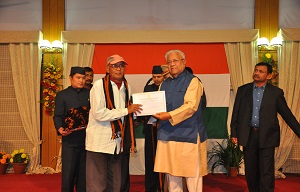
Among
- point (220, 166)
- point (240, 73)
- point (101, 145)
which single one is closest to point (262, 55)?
point (240, 73)

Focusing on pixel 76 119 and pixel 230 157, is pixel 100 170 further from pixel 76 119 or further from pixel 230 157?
pixel 230 157

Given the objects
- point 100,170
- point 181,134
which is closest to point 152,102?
point 181,134

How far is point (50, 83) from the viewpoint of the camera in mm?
6746

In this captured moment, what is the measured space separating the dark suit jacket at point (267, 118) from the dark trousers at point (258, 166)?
0.08 metres

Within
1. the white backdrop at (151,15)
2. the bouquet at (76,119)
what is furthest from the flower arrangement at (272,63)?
the bouquet at (76,119)

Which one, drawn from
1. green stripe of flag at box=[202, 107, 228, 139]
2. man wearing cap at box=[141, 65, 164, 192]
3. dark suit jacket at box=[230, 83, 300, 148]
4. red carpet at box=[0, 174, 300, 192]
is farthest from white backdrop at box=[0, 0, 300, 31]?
dark suit jacket at box=[230, 83, 300, 148]

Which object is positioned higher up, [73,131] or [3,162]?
Result: [73,131]

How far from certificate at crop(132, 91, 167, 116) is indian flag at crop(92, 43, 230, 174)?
321 centimetres

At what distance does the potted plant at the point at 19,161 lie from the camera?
257 inches

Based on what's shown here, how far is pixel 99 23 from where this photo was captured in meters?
7.03

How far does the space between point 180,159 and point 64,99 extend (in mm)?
1442

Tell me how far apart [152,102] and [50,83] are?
3.75m

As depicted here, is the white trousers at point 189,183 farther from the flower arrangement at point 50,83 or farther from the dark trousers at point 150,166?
the flower arrangement at point 50,83

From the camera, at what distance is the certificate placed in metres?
3.43
